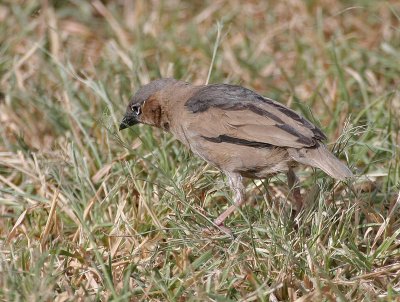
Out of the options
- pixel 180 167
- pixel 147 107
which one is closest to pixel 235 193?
pixel 180 167

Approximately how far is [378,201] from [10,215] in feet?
7.89

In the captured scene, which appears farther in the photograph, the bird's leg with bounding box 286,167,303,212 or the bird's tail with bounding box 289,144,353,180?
the bird's leg with bounding box 286,167,303,212

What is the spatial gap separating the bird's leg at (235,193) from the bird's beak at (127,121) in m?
0.90

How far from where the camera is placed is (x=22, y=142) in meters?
6.08

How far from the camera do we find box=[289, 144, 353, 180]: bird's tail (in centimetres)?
457

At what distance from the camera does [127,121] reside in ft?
18.4

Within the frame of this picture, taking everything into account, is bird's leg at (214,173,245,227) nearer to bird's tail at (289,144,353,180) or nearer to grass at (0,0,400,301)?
grass at (0,0,400,301)

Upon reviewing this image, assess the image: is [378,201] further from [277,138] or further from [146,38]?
[146,38]

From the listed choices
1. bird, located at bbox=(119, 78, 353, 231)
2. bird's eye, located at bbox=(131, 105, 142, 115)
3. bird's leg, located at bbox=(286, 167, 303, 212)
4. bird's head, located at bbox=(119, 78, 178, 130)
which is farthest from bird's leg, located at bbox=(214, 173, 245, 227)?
bird's eye, located at bbox=(131, 105, 142, 115)

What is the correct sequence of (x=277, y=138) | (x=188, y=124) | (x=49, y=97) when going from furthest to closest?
1. (x=49, y=97)
2. (x=188, y=124)
3. (x=277, y=138)

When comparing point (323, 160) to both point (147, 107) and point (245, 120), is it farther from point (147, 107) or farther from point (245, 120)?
point (147, 107)

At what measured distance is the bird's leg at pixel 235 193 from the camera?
4793 millimetres

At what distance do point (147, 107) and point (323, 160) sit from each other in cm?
139

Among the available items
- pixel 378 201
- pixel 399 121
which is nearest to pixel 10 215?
pixel 378 201
